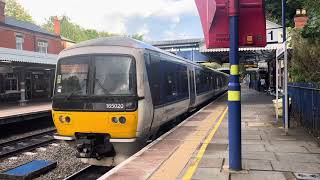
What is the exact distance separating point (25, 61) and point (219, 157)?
19.2 metres

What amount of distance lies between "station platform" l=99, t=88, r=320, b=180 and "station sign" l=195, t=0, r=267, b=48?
6.90 ft

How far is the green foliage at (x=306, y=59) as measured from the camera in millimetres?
12250

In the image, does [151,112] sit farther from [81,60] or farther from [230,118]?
[230,118]

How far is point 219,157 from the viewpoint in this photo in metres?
7.94

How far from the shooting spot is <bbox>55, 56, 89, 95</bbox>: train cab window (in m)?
9.25

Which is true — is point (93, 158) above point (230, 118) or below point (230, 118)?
below

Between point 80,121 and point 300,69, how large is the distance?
8.26 m

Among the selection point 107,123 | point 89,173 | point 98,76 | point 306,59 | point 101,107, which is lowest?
point 89,173

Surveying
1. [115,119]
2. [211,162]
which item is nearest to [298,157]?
[211,162]

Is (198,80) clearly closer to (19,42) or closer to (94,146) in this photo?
(94,146)

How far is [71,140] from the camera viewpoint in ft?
30.8

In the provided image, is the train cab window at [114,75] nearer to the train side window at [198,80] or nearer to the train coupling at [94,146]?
the train coupling at [94,146]

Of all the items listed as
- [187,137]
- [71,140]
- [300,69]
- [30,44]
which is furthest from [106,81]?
[30,44]

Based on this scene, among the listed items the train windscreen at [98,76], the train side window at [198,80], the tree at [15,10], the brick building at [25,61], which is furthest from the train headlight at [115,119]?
the tree at [15,10]
